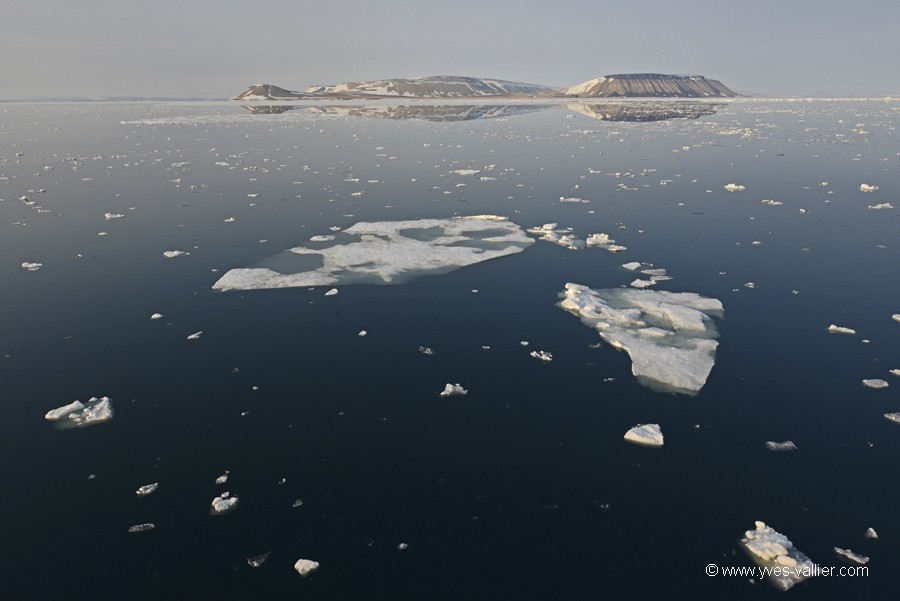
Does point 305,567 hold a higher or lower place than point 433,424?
lower

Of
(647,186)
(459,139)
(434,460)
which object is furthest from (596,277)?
(459,139)

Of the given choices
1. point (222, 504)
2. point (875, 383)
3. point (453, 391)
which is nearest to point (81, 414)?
point (222, 504)

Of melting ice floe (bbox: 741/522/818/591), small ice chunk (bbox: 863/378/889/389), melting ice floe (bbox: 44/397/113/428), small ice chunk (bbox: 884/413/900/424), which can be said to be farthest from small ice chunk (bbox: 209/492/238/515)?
small ice chunk (bbox: 863/378/889/389)

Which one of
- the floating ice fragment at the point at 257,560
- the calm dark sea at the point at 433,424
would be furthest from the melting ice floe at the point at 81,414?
the floating ice fragment at the point at 257,560

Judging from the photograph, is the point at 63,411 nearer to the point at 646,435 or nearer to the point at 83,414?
the point at 83,414

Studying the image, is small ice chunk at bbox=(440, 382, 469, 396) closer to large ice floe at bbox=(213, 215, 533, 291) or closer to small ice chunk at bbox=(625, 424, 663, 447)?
small ice chunk at bbox=(625, 424, 663, 447)

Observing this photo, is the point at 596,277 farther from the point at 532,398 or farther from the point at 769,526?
the point at 769,526
